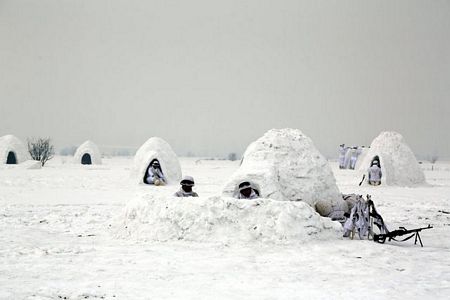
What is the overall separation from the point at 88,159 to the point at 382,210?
1292 inches

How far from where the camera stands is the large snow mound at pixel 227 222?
781 cm

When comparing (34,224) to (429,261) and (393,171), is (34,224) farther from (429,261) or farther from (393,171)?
(393,171)

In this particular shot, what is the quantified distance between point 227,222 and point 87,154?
3518cm

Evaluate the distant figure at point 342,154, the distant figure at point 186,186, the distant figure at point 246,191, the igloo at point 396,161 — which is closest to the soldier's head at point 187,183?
the distant figure at point 186,186

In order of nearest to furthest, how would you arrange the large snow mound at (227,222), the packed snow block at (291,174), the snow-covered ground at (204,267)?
the snow-covered ground at (204,267), the large snow mound at (227,222), the packed snow block at (291,174)

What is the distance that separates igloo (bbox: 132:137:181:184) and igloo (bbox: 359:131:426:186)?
10.4 metres

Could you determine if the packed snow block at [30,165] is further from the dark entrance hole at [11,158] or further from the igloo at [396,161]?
the igloo at [396,161]

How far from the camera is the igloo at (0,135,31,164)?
3159cm

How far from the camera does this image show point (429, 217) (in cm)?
1207

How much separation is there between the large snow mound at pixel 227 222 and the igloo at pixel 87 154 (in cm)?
3310

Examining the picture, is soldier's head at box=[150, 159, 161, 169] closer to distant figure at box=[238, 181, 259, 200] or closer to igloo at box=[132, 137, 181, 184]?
igloo at box=[132, 137, 181, 184]

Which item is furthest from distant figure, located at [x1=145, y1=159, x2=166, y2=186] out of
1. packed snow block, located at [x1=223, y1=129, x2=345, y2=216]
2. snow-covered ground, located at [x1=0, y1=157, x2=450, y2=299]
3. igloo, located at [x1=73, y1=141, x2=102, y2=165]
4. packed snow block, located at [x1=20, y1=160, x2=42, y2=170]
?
igloo, located at [x1=73, y1=141, x2=102, y2=165]

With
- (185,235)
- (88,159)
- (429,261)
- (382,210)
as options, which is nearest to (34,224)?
(185,235)

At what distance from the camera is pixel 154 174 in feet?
68.2
